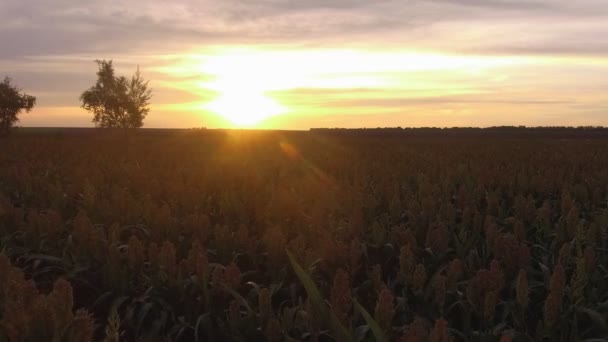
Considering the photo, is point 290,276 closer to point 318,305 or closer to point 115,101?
point 318,305

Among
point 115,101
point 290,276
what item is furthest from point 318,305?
point 115,101

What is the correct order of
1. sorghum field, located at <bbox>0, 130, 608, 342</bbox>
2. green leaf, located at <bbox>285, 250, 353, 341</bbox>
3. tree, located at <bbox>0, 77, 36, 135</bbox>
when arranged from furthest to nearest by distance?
tree, located at <bbox>0, 77, 36, 135</bbox>
sorghum field, located at <bbox>0, 130, 608, 342</bbox>
green leaf, located at <bbox>285, 250, 353, 341</bbox>

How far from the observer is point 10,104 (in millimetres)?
58594

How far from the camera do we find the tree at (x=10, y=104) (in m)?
57.7

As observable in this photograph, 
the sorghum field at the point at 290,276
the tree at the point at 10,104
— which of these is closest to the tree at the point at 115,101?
the tree at the point at 10,104

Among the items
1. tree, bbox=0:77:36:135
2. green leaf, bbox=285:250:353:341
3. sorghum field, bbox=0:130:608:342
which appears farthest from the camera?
tree, bbox=0:77:36:135

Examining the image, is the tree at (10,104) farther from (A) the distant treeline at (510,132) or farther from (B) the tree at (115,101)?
(A) the distant treeline at (510,132)

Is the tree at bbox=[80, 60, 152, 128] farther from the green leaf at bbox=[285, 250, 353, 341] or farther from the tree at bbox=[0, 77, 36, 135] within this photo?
the green leaf at bbox=[285, 250, 353, 341]

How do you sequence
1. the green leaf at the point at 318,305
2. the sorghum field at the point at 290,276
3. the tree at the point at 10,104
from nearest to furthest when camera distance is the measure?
1. the green leaf at the point at 318,305
2. the sorghum field at the point at 290,276
3. the tree at the point at 10,104

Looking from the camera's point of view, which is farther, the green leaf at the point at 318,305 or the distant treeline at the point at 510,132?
the distant treeline at the point at 510,132

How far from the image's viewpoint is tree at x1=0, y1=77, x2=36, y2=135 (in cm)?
5767

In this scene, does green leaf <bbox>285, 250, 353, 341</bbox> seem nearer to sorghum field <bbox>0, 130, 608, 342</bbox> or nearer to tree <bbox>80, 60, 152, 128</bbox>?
sorghum field <bbox>0, 130, 608, 342</bbox>

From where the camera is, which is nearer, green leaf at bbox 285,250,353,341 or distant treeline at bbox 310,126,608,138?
green leaf at bbox 285,250,353,341

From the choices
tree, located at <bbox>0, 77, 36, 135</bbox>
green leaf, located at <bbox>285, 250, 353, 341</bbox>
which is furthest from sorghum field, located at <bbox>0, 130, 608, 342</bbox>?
tree, located at <bbox>0, 77, 36, 135</bbox>
